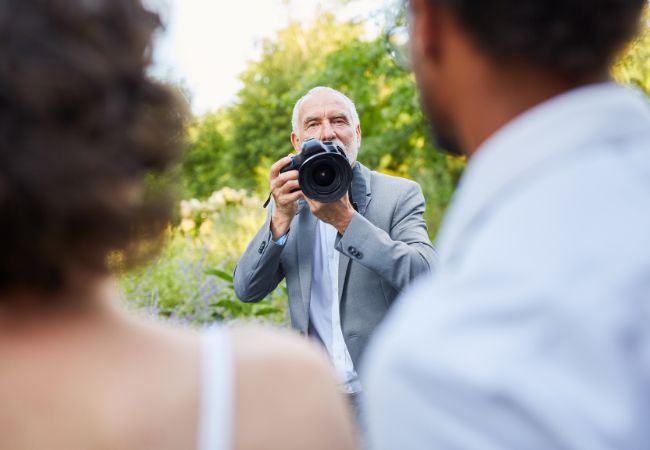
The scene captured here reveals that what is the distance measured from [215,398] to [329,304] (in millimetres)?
2240

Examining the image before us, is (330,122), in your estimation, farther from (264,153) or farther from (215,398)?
(264,153)

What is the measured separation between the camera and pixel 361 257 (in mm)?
3010

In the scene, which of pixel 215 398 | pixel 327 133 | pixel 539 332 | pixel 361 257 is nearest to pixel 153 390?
pixel 215 398

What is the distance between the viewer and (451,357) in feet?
2.80

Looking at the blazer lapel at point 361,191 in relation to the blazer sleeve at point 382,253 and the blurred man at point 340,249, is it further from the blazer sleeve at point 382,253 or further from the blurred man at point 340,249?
the blazer sleeve at point 382,253

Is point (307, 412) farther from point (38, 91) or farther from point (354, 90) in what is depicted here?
point (354, 90)

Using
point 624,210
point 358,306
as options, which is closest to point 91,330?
point 624,210

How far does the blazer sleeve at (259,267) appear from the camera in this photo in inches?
128

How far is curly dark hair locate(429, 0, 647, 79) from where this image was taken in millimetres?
1006

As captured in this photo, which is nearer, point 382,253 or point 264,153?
point 382,253

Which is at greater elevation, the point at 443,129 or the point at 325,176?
the point at 325,176

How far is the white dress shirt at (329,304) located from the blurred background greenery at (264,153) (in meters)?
0.58

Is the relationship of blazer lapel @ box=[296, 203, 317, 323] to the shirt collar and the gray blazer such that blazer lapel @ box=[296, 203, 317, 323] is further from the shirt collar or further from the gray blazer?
the shirt collar

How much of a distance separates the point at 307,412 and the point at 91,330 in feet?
0.86
